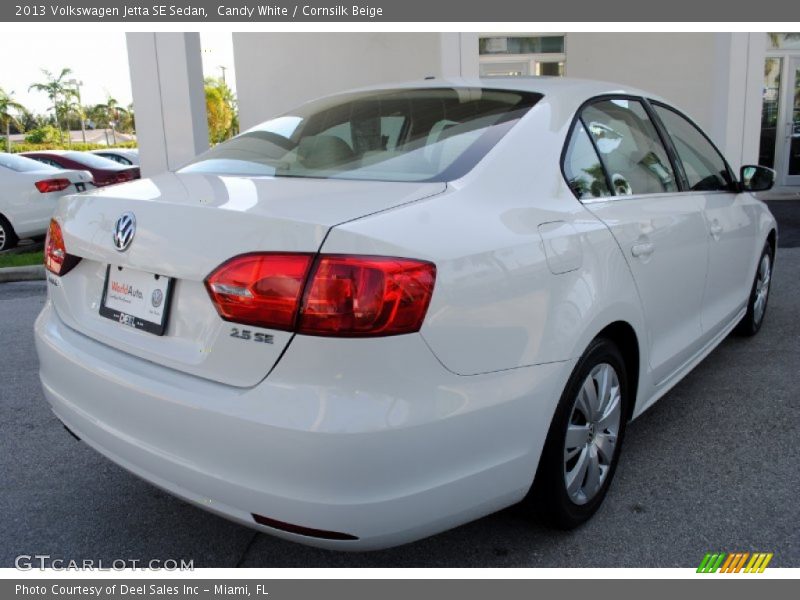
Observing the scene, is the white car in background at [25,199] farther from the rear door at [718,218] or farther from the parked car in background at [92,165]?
the rear door at [718,218]

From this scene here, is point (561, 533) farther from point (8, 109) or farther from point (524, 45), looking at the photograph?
point (8, 109)

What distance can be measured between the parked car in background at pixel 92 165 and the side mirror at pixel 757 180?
11.0 meters

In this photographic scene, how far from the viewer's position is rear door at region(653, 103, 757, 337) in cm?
340

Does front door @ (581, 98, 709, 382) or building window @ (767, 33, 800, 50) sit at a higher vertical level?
building window @ (767, 33, 800, 50)

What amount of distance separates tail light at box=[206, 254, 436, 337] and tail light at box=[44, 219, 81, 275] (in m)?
0.90

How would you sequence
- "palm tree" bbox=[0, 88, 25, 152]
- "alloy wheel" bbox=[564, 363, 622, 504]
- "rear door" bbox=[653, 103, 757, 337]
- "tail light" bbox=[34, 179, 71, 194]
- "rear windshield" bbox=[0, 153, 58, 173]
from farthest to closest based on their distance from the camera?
"palm tree" bbox=[0, 88, 25, 152], "rear windshield" bbox=[0, 153, 58, 173], "tail light" bbox=[34, 179, 71, 194], "rear door" bbox=[653, 103, 757, 337], "alloy wheel" bbox=[564, 363, 622, 504]

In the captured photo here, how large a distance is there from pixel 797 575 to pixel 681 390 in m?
1.64

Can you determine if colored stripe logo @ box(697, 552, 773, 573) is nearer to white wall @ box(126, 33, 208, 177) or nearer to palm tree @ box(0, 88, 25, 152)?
white wall @ box(126, 33, 208, 177)

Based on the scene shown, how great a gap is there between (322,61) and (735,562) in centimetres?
1063

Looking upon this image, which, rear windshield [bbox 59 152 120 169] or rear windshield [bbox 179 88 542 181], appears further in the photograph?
rear windshield [bbox 59 152 120 169]

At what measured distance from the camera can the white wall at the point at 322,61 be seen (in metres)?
11.5

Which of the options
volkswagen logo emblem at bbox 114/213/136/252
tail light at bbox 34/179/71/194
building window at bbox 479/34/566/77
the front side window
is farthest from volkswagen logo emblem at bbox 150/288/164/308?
building window at bbox 479/34/566/77

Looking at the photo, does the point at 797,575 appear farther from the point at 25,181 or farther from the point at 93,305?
the point at 25,181

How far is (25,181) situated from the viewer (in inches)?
373
